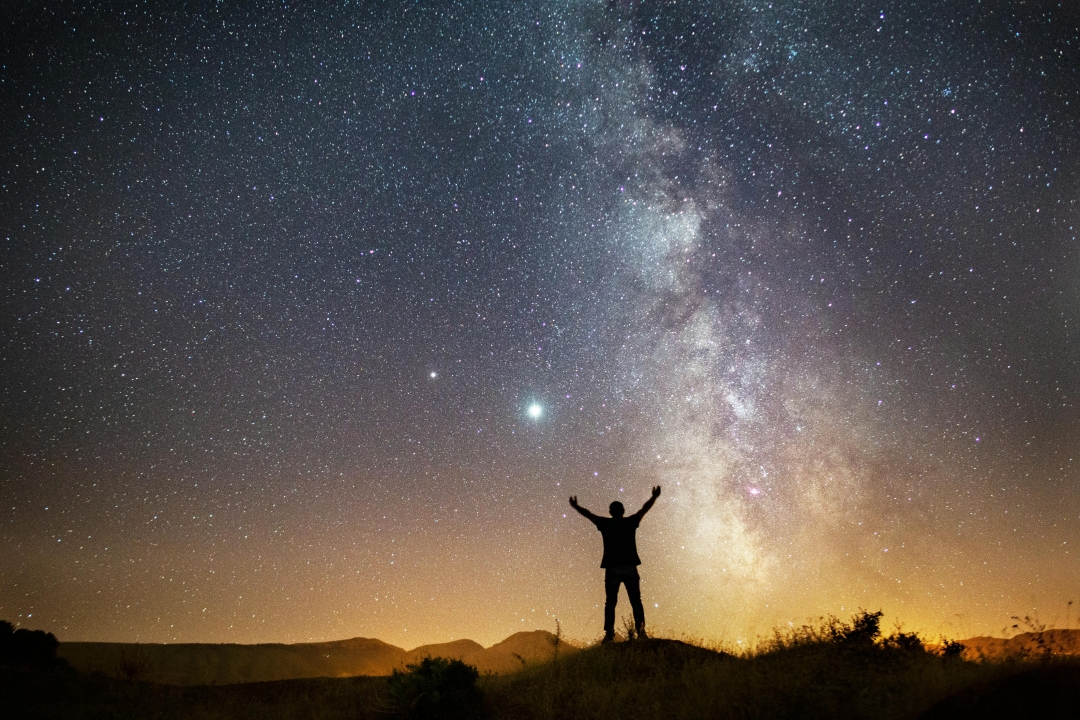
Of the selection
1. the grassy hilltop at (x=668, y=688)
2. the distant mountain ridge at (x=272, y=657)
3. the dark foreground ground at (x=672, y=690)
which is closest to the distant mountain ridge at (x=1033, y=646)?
the grassy hilltop at (x=668, y=688)

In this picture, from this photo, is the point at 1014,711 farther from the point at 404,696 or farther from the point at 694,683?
the point at 404,696

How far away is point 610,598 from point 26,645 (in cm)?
1248

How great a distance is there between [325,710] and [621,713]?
4975 millimetres

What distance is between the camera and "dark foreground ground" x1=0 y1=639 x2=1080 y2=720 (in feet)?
14.4

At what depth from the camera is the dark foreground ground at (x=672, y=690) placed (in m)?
4.39

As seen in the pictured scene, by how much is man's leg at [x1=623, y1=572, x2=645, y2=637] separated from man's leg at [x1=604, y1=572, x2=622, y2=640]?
0.18m

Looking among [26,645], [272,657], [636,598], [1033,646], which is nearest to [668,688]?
[636,598]

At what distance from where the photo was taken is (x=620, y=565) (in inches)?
369

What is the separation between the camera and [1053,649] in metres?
5.97

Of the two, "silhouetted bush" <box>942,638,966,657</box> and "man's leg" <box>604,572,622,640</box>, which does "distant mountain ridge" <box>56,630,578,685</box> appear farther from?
"silhouetted bush" <box>942,638,966,657</box>

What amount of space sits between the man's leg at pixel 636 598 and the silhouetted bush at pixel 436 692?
2882 mm

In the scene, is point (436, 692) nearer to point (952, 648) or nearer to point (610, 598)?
point (610, 598)

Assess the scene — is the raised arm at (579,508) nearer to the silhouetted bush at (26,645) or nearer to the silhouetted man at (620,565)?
the silhouetted man at (620,565)

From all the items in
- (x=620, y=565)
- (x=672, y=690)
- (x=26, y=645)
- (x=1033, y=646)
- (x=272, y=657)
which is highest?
(x=620, y=565)
